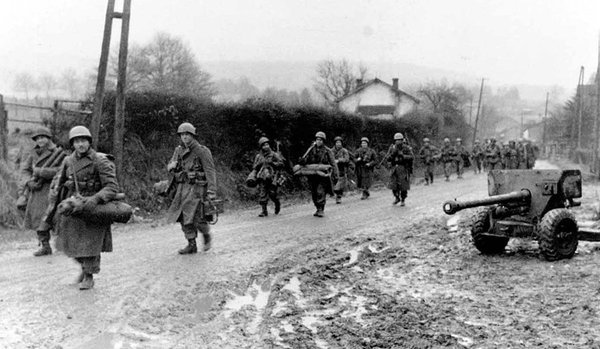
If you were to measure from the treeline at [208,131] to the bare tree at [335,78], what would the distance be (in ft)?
151

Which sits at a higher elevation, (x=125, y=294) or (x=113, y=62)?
(x=113, y=62)

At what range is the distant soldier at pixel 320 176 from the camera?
14.8 metres

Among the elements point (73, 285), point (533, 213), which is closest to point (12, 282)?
point (73, 285)

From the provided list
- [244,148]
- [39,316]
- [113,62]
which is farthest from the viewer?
[113,62]

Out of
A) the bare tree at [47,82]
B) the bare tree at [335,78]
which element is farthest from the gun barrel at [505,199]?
the bare tree at [335,78]

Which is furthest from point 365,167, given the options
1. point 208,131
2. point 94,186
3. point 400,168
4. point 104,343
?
point 104,343

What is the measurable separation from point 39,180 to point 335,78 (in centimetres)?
6472

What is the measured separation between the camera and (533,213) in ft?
32.5

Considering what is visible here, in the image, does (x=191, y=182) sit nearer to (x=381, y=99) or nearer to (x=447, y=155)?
(x=447, y=155)

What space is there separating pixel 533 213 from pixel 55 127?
443 inches

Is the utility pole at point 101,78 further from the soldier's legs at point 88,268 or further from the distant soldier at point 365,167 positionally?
the distant soldier at point 365,167

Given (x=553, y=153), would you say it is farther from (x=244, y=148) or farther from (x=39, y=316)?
(x=39, y=316)

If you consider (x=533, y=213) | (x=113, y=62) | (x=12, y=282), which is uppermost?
(x=113, y=62)

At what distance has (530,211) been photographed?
392 inches
